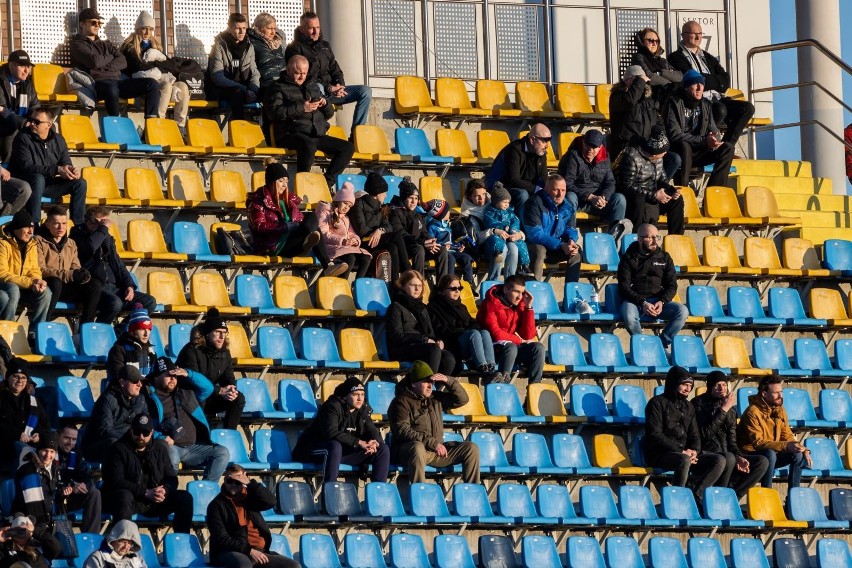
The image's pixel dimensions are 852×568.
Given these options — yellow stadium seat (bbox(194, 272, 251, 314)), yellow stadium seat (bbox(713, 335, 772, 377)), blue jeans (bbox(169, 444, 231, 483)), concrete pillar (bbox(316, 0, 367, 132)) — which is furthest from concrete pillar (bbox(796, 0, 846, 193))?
blue jeans (bbox(169, 444, 231, 483))

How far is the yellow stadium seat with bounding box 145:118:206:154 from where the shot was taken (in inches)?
687

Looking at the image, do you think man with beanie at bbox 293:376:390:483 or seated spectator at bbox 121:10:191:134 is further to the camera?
seated spectator at bbox 121:10:191:134

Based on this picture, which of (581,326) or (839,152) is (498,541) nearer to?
(581,326)

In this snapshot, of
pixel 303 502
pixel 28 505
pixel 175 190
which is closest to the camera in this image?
pixel 28 505

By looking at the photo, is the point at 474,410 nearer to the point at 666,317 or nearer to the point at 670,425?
the point at 670,425

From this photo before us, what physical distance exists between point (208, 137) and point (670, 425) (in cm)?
480

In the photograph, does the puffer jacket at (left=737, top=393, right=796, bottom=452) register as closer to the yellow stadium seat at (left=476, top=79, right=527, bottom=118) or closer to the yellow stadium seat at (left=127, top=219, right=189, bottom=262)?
the yellow stadium seat at (left=476, top=79, right=527, bottom=118)

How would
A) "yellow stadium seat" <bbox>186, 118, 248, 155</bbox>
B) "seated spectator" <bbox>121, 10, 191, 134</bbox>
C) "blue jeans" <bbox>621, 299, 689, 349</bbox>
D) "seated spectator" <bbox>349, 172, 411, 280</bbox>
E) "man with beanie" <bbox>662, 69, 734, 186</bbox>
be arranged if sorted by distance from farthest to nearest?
"man with beanie" <bbox>662, 69, 734, 186</bbox>
"seated spectator" <bbox>121, 10, 191, 134</bbox>
"yellow stadium seat" <bbox>186, 118, 248, 155</bbox>
"blue jeans" <bbox>621, 299, 689, 349</bbox>
"seated spectator" <bbox>349, 172, 411, 280</bbox>

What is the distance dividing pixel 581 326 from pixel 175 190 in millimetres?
3599

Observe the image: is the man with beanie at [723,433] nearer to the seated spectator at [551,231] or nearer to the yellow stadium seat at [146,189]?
the seated spectator at [551,231]

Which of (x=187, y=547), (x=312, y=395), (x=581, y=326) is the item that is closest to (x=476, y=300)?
(x=581, y=326)

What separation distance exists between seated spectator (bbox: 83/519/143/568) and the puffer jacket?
570cm

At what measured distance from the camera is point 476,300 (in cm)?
1725

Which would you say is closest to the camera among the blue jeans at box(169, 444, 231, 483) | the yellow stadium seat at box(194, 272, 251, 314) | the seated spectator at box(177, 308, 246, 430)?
the blue jeans at box(169, 444, 231, 483)
